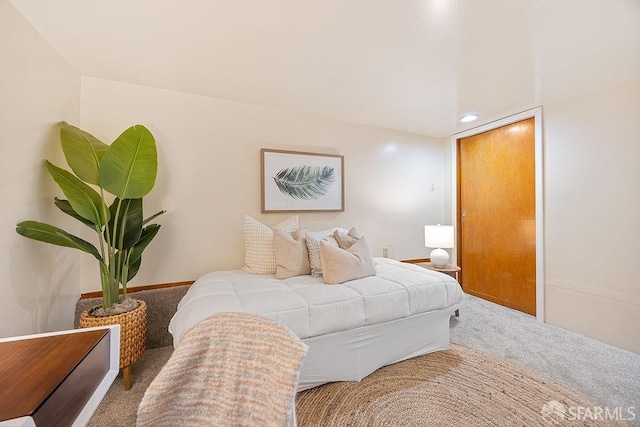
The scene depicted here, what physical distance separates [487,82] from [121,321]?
3343mm

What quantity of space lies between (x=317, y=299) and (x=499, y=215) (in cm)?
273

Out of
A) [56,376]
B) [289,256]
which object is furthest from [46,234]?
[289,256]

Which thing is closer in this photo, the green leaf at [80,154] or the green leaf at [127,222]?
the green leaf at [80,154]

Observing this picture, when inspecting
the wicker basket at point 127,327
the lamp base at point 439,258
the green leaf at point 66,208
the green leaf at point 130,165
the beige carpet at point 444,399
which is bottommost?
the beige carpet at point 444,399

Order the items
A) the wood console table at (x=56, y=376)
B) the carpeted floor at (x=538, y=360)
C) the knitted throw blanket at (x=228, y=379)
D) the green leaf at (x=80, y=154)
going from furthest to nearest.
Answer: the green leaf at (x=80, y=154), the carpeted floor at (x=538, y=360), the knitted throw blanket at (x=228, y=379), the wood console table at (x=56, y=376)

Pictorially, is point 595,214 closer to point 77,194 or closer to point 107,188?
point 107,188

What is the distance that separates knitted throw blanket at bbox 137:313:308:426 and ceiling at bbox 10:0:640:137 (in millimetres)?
1631

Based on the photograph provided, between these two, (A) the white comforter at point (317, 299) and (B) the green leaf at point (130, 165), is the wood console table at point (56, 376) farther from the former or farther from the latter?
(B) the green leaf at point (130, 165)

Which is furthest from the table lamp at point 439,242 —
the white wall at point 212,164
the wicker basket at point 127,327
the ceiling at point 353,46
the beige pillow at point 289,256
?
the wicker basket at point 127,327

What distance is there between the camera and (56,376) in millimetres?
709

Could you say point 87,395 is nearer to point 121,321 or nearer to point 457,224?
point 121,321

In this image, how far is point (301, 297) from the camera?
1748mm

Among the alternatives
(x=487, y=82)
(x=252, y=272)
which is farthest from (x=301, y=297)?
(x=487, y=82)

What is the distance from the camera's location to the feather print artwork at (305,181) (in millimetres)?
2834
